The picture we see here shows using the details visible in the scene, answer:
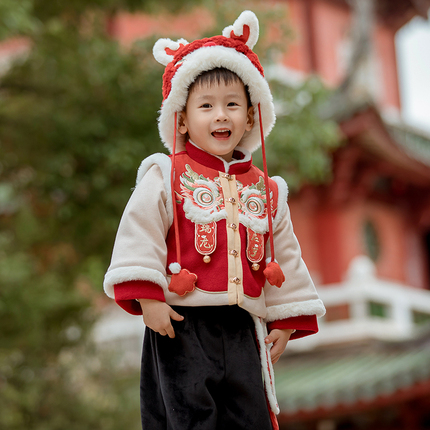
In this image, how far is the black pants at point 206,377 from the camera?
1871 mm

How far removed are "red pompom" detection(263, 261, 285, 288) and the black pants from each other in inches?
5.8

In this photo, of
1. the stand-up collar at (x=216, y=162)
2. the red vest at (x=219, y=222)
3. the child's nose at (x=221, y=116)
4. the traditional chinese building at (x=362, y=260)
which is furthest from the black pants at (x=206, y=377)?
the traditional chinese building at (x=362, y=260)

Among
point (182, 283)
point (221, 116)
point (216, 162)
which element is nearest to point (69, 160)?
point (216, 162)

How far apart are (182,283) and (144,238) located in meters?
0.17

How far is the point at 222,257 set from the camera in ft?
6.50

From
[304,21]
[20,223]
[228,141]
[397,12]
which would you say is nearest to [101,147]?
[20,223]

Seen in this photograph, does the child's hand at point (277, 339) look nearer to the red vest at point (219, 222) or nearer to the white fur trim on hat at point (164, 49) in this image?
the red vest at point (219, 222)

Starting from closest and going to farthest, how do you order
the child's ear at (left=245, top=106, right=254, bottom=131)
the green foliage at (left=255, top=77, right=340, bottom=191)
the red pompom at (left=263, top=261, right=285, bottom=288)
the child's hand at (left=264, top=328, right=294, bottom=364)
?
the red pompom at (left=263, top=261, right=285, bottom=288), the child's hand at (left=264, top=328, right=294, bottom=364), the child's ear at (left=245, top=106, right=254, bottom=131), the green foliage at (left=255, top=77, right=340, bottom=191)

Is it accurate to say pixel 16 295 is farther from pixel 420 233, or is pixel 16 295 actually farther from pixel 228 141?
pixel 420 233

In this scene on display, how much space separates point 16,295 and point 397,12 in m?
9.61

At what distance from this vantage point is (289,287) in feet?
6.78

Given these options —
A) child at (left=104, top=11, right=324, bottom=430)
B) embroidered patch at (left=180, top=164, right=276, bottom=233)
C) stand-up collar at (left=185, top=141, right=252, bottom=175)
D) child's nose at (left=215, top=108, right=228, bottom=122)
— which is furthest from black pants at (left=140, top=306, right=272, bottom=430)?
child's nose at (left=215, top=108, right=228, bottom=122)

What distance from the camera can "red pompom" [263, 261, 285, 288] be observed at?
1.96 meters

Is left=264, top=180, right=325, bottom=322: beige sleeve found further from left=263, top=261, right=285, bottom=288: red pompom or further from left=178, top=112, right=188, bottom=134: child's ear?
left=178, top=112, right=188, bottom=134: child's ear
